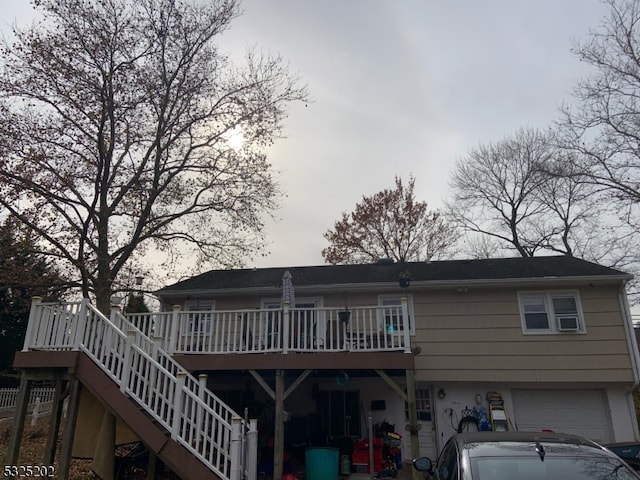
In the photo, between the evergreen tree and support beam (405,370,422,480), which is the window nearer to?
support beam (405,370,422,480)

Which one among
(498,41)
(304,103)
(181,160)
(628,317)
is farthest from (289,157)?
(628,317)

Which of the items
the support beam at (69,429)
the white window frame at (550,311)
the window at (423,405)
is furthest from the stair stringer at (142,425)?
the white window frame at (550,311)

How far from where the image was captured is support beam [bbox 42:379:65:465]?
25.9ft

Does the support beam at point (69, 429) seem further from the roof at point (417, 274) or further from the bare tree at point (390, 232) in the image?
the bare tree at point (390, 232)

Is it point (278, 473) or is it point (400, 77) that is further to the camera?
point (400, 77)

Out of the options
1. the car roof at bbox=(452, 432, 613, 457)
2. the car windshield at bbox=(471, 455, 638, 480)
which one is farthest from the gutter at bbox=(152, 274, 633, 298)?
the car windshield at bbox=(471, 455, 638, 480)

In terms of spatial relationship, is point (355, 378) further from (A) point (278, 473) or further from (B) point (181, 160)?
(B) point (181, 160)

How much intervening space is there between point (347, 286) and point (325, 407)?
3.32 m

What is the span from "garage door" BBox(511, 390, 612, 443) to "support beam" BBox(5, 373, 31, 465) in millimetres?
10902

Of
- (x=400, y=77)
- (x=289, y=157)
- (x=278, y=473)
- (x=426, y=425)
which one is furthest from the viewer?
(x=289, y=157)

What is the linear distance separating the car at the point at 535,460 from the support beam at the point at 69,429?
654 centimetres

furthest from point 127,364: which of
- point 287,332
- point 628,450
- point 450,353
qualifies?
point 628,450

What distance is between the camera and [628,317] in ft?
34.7

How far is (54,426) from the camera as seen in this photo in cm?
808
